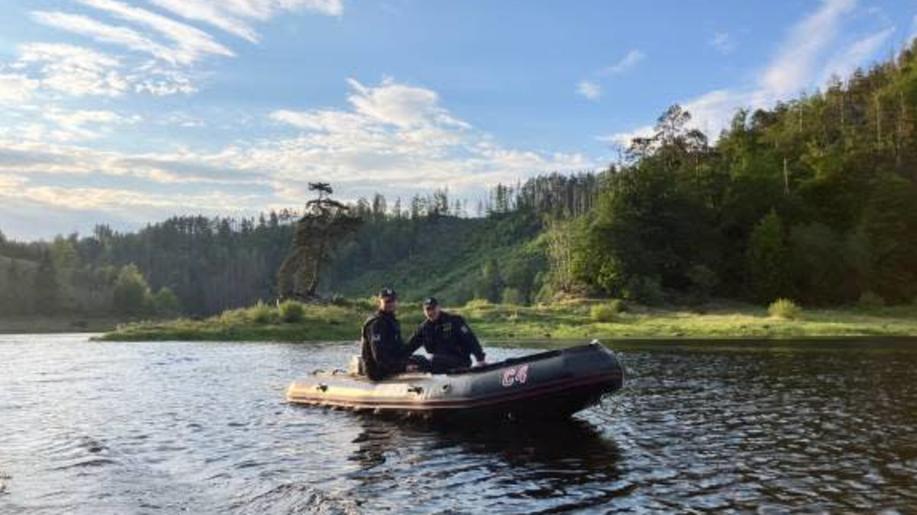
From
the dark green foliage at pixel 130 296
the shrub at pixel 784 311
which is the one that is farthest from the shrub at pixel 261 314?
the dark green foliage at pixel 130 296

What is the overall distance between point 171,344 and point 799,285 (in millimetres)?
56270

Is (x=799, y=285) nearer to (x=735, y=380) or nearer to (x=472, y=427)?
(x=735, y=380)

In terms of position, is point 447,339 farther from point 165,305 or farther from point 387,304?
point 165,305

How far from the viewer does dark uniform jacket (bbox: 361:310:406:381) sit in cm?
2014

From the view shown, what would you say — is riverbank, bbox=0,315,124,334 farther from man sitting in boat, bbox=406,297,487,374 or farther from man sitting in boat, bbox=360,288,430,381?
man sitting in boat, bbox=406,297,487,374

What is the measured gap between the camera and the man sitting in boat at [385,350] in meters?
20.1

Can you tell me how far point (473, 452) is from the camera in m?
15.6

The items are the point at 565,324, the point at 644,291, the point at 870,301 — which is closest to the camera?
the point at 565,324

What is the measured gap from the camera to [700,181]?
86375mm

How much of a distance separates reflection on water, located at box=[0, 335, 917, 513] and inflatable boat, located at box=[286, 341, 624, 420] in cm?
44

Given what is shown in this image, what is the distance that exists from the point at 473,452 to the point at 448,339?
4.61 meters

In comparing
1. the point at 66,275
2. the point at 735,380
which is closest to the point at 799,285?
the point at 735,380

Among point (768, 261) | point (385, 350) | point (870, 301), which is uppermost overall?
point (768, 261)

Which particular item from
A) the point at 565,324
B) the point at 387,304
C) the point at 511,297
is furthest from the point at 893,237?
the point at 387,304
